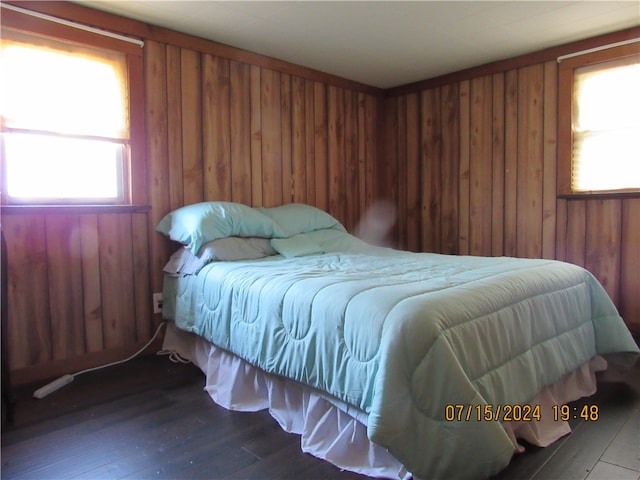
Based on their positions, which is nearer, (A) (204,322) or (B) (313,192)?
(A) (204,322)

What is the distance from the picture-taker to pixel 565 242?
333cm

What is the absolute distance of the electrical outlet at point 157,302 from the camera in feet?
9.57

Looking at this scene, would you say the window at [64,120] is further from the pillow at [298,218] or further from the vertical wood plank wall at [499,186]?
the vertical wood plank wall at [499,186]

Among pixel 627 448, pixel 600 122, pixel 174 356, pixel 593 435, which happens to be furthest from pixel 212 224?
pixel 600 122

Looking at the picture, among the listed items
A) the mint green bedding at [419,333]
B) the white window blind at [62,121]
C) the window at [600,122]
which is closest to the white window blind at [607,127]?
the window at [600,122]

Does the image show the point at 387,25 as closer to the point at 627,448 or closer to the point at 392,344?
the point at 392,344

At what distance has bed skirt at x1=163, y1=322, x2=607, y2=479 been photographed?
162 cm

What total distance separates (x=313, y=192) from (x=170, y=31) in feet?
5.32

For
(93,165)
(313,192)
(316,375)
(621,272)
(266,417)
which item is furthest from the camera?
(313,192)

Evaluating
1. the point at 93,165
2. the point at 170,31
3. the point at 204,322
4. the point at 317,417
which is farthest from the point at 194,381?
the point at 170,31

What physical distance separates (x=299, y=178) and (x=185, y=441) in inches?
92.7

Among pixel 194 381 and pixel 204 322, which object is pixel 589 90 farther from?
pixel 194 381

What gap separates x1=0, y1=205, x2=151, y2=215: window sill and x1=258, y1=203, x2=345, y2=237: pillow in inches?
34.0

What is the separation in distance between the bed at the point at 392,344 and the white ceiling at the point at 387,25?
1159 mm
